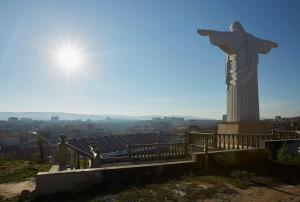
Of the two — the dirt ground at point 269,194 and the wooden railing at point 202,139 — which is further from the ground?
the wooden railing at point 202,139

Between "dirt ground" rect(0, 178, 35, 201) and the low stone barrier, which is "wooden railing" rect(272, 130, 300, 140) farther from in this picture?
"dirt ground" rect(0, 178, 35, 201)

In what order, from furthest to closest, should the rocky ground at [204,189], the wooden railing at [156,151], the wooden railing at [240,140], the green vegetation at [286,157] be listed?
the wooden railing at [156,151] → the wooden railing at [240,140] → the green vegetation at [286,157] → the rocky ground at [204,189]

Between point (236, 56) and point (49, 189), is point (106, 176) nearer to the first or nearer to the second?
point (49, 189)

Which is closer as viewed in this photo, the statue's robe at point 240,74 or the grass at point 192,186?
the grass at point 192,186

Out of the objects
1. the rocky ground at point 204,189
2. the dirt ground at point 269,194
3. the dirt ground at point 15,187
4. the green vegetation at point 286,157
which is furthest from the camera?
the green vegetation at point 286,157

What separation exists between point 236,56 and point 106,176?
38.8 ft

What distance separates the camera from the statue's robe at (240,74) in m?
17.1

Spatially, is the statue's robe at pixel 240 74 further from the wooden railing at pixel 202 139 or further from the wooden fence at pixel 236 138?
the wooden railing at pixel 202 139

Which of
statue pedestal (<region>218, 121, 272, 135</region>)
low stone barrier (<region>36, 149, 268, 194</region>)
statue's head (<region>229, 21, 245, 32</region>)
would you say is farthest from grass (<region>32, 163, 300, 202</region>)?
statue's head (<region>229, 21, 245, 32</region>)

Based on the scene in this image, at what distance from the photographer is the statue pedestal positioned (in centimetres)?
1605

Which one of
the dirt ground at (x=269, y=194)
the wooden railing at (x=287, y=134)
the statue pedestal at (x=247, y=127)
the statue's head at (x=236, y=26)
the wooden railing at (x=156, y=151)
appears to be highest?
the statue's head at (x=236, y=26)

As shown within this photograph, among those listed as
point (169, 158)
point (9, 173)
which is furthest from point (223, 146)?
point (9, 173)

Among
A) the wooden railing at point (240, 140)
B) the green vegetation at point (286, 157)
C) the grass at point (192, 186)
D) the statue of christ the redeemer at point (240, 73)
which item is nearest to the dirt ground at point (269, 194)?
the grass at point (192, 186)

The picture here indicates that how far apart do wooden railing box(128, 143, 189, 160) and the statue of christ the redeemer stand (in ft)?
12.3
